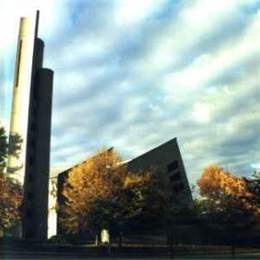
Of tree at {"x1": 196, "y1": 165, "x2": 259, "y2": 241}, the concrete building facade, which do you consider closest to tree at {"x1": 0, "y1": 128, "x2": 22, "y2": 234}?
tree at {"x1": 196, "y1": 165, "x2": 259, "y2": 241}

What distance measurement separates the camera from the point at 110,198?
175 ft

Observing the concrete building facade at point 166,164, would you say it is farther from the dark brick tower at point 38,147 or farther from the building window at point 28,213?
the building window at point 28,213

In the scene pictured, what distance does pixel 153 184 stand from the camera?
58.8m

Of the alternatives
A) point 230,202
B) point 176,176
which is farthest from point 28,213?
point 230,202

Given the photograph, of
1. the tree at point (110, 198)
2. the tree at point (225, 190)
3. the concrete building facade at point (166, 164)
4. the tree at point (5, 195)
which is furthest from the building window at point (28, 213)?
the tree at point (225, 190)

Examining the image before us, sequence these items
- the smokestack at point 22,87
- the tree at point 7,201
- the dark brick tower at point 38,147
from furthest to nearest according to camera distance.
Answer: the dark brick tower at point 38,147 < the smokestack at point 22,87 < the tree at point 7,201

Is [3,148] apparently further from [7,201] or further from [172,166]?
[172,166]

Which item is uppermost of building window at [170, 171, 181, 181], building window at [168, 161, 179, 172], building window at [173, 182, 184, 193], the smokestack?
the smokestack

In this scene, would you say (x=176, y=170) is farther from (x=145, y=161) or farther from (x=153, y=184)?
(x=153, y=184)

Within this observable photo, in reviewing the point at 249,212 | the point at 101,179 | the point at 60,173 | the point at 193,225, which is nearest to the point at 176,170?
the point at 60,173

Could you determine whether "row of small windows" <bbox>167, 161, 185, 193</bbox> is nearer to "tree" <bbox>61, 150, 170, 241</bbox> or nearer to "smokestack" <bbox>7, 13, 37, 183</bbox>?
"tree" <bbox>61, 150, 170, 241</bbox>

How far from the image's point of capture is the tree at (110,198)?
5281 centimetres

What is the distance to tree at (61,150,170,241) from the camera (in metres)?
52.8

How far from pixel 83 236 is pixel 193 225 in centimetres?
1255
